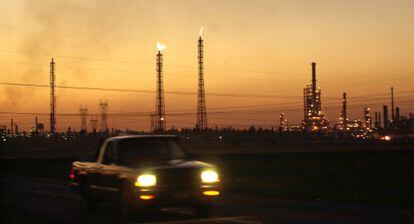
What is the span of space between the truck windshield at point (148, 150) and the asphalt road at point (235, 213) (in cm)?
133

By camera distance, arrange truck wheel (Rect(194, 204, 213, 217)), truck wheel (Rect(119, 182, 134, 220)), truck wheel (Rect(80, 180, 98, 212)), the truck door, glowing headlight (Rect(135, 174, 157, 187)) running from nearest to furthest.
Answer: glowing headlight (Rect(135, 174, 157, 187)) < truck wheel (Rect(119, 182, 134, 220)) < truck wheel (Rect(194, 204, 213, 217)) < the truck door < truck wheel (Rect(80, 180, 98, 212))

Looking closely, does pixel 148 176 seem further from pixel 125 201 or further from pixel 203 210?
pixel 203 210

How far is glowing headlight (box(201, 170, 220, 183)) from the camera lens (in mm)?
15173

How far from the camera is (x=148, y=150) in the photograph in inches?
651

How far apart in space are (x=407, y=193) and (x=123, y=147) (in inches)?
420

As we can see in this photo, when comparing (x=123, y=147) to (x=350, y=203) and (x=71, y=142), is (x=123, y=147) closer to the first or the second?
(x=350, y=203)

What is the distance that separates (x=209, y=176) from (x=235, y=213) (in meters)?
1.42

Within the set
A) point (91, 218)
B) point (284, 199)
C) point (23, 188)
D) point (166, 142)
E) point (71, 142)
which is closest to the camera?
point (91, 218)

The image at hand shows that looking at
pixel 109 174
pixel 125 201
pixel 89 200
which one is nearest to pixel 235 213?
pixel 125 201

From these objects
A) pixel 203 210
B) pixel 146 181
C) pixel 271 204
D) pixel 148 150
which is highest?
pixel 148 150

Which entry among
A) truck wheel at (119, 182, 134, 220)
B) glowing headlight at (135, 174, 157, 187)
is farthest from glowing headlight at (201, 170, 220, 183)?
truck wheel at (119, 182, 134, 220)

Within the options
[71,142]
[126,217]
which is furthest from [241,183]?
[71,142]

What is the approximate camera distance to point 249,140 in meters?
114

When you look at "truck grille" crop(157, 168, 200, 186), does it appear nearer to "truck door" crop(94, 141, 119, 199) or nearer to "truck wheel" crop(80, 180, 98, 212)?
"truck door" crop(94, 141, 119, 199)
